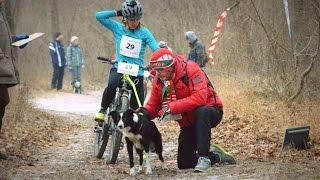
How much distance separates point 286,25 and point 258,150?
4492mm

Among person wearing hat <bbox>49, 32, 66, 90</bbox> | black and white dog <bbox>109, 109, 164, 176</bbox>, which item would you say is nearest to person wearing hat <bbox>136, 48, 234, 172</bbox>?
black and white dog <bbox>109, 109, 164, 176</bbox>

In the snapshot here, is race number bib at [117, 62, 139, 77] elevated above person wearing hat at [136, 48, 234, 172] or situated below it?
above

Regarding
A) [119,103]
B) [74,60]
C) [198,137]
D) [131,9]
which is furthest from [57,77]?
[198,137]

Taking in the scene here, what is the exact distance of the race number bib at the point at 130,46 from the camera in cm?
851

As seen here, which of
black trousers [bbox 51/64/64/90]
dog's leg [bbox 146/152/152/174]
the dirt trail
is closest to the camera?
the dirt trail

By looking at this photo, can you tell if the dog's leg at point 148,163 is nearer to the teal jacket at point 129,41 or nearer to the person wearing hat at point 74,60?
the teal jacket at point 129,41

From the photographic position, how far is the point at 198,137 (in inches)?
281

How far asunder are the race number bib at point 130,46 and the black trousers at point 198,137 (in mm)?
1380

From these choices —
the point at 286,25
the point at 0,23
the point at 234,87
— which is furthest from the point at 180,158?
the point at 234,87

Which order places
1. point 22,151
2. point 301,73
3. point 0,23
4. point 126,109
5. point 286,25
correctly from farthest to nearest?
point 286,25 < point 301,73 < point 22,151 < point 126,109 < point 0,23

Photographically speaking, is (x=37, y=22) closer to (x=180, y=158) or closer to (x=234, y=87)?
(x=234, y=87)

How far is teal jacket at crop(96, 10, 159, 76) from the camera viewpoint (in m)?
8.52

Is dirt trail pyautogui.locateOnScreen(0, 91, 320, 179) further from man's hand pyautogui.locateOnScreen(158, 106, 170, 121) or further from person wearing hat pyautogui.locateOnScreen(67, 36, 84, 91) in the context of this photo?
person wearing hat pyautogui.locateOnScreen(67, 36, 84, 91)

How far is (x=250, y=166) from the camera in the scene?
23.9 feet
